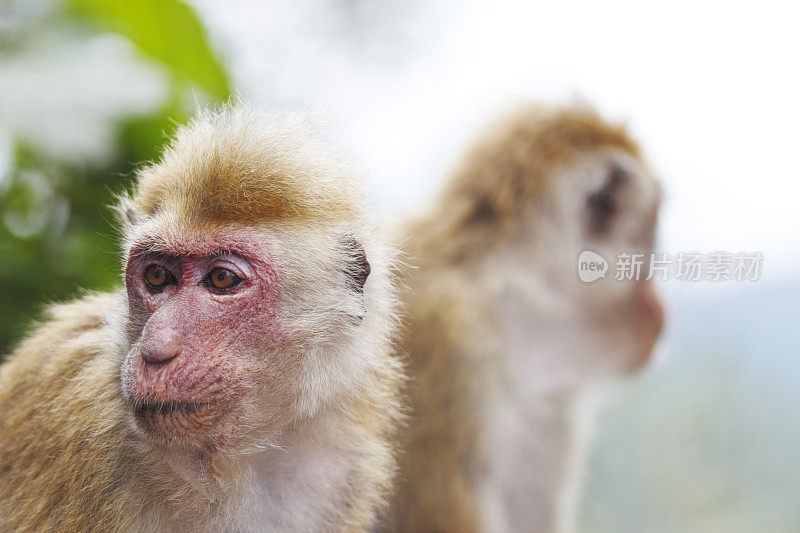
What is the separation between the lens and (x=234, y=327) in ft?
2.83

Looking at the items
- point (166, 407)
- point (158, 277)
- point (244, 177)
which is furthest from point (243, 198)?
point (166, 407)

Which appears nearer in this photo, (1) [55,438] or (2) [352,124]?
(1) [55,438]

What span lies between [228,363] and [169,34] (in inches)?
27.1

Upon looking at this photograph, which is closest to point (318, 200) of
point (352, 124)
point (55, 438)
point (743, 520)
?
point (352, 124)

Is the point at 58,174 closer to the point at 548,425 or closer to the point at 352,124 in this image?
the point at 352,124

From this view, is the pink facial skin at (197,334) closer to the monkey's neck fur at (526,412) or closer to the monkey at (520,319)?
the monkey at (520,319)

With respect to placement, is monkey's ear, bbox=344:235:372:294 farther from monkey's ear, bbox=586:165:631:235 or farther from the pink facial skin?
monkey's ear, bbox=586:165:631:235

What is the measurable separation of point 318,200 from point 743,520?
37.1 inches

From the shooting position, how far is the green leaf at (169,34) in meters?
1.23

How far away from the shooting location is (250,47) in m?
1.32

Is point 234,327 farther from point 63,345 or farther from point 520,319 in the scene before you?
point 520,319

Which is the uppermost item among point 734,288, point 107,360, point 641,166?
point 641,166

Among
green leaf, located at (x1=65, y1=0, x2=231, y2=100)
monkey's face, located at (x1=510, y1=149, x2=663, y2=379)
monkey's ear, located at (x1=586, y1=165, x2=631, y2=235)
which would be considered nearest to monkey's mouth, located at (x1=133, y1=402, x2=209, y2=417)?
green leaf, located at (x1=65, y1=0, x2=231, y2=100)

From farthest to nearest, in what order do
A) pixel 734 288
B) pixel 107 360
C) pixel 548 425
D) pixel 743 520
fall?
pixel 548 425 → pixel 743 520 → pixel 734 288 → pixel 107 360
